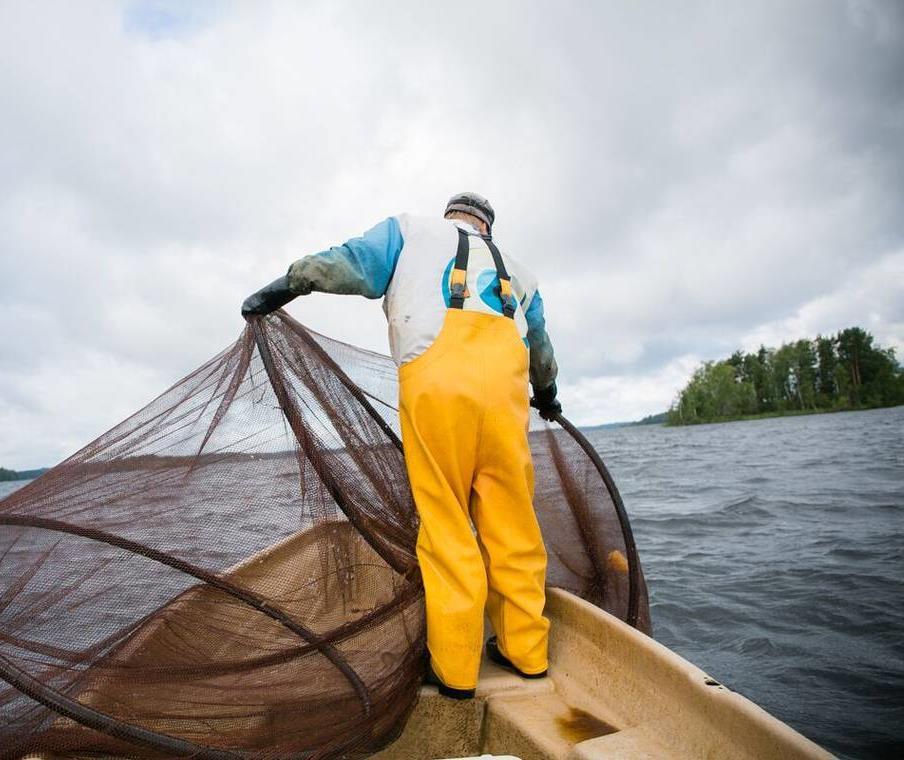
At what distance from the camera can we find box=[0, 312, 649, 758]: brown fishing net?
1842 millimetres

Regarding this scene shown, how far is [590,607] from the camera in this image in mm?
2641

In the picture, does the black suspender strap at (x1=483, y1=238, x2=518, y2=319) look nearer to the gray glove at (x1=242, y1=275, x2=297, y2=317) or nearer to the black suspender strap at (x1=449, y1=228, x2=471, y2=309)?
the black suspender strap at (x1=449, y1=228, x2=471, y2=309)

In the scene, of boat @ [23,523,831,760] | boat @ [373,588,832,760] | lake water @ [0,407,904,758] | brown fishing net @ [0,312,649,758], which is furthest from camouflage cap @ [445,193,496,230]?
lake water @ [0,407,904,758]

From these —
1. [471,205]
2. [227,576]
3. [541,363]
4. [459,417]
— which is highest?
[471,205]

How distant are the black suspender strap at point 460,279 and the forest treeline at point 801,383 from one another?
3272 inches

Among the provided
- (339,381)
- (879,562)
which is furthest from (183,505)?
(879,562)

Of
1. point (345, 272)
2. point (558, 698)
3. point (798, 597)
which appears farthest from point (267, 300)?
point (798, 597)

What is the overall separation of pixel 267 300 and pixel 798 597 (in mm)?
5303

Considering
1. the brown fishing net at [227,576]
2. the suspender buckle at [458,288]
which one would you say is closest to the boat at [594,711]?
the brown fishing net at [227,576]

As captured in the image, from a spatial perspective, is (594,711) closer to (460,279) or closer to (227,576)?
(227,576)

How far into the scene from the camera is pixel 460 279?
232 centimetres

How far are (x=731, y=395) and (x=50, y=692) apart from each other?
84.7 meters

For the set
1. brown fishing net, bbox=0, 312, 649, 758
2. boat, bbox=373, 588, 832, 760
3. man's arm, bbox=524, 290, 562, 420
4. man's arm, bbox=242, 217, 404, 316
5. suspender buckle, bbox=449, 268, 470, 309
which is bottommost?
boat, bbox=373, 588, 832, 760

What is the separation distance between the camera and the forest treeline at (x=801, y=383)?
7031 cm
